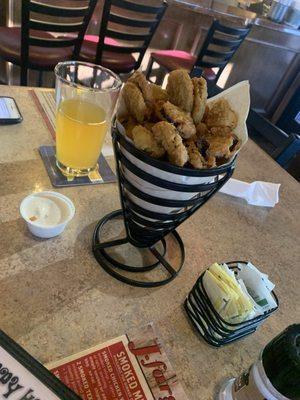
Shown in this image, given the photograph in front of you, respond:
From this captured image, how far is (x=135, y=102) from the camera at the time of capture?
539 mm

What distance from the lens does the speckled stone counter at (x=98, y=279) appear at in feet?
1.80

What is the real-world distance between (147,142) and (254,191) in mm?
600

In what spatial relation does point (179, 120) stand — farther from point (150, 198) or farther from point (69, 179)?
point (69, 179)

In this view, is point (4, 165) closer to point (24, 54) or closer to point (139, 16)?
point (24, 54)

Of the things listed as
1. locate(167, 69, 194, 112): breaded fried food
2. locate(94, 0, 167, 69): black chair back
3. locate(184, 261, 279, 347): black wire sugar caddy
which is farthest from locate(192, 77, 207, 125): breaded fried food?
locate(94, 0, 167, 69): black chair back

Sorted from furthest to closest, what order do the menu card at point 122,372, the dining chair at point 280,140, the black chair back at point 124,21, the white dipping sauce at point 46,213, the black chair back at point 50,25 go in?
the black chair back at point 124,21 < the black chair back at point 50,25 < the dining chair at point 280,140 < the white dipping sauce at point 46,213 < the menu card at point 122,372

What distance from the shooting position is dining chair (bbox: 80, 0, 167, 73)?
207cm

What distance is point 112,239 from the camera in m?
0.73

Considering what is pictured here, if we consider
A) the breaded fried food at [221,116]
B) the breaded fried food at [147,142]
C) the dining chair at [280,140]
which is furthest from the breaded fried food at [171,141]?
the dining chair at [280,140]

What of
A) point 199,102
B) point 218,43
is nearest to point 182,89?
point 199,102

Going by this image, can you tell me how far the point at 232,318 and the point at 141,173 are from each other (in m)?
0.28

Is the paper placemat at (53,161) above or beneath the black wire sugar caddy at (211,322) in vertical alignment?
beneath

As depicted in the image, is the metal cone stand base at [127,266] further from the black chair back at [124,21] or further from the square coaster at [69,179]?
the black chair back at [124,21]

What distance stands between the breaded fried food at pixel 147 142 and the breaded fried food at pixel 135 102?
39 mm
